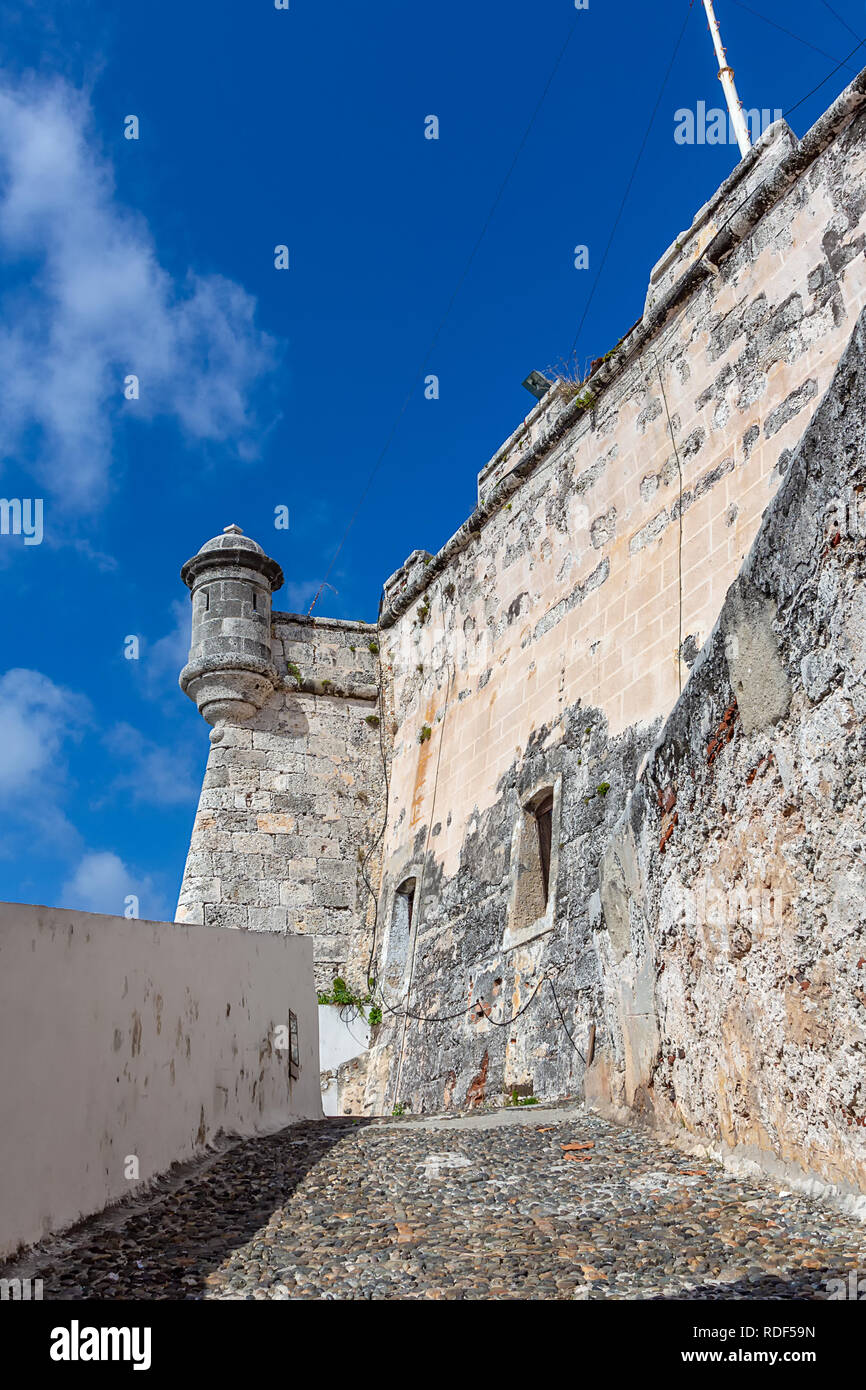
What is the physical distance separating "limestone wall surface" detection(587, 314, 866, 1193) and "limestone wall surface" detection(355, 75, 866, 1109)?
126 cm

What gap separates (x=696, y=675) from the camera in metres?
4.25

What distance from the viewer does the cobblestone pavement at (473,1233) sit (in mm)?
2832

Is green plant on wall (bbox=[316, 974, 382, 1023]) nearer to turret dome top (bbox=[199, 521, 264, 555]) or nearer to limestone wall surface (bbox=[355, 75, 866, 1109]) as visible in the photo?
limestone wall surface (bbox=[355, 75, 866, 1109])

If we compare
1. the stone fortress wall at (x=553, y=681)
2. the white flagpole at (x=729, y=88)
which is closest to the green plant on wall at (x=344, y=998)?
the stone fortress wall at (x=553, y=681)

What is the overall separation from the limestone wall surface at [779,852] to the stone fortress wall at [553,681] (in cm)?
14

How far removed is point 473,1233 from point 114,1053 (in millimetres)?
1514

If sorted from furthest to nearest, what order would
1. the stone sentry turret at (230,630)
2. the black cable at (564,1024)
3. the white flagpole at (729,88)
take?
the stone sentry turret at (230,630) → the white flagpole at (729,88) → the black cable at (564,1024)

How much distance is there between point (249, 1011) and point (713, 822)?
3.26 metres

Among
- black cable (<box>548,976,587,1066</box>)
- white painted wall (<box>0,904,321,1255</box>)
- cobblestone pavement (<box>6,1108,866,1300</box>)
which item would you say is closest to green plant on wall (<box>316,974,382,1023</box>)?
black cable (<box>548,976,587,1066</box>)

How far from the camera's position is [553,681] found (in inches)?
371

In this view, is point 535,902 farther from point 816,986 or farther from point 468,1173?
point 816,986

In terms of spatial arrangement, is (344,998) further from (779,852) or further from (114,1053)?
(779,852)

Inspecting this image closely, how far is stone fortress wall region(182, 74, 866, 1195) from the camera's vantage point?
23.2 feet

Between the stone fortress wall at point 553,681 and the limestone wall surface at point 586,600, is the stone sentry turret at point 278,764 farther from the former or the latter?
the limestone wall surface at point 586,600
